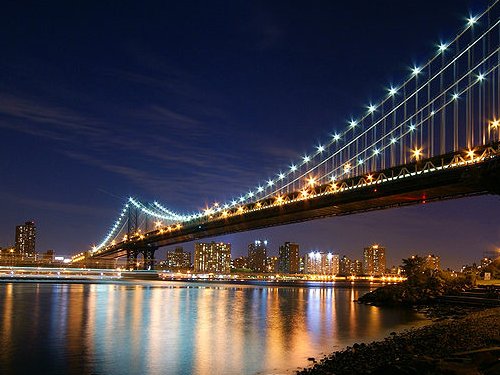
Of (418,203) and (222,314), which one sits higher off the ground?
(418,203)

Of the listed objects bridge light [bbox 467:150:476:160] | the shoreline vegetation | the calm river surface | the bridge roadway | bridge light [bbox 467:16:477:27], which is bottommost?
the calm river surface

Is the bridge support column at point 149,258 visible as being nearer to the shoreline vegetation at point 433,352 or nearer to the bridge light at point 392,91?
the bridge light at point 392,91

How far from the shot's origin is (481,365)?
9.51 meters

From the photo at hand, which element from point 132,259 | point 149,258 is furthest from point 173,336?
point 132,259

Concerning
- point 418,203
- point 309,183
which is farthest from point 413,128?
point 309,183

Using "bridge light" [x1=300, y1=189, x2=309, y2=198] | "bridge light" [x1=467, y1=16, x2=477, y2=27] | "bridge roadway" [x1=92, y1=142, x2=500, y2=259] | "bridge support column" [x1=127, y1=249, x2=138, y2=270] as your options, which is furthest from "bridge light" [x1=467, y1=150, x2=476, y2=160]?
"bridge support column" [x1=127, y1=249, x2=138, y2=270]

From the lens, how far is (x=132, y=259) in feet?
289

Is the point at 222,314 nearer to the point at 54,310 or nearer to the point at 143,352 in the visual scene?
the point at 54,310

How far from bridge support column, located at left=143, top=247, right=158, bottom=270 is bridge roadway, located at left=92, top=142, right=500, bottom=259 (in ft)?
73.1

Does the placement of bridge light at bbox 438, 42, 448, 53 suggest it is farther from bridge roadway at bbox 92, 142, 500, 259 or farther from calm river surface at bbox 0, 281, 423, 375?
calm river surface at bbox 0, 281, 423, 375

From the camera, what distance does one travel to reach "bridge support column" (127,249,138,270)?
85.5 meters

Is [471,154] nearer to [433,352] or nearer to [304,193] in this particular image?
[304,193]

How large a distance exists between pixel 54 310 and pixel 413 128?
31.1 meters

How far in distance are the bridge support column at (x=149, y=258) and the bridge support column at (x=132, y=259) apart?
5.21 feet
